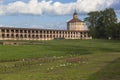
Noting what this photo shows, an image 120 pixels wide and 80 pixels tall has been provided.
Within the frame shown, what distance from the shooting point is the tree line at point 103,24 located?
157 m

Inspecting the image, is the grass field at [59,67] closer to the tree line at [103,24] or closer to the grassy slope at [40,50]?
the grassy slope at [40,50]

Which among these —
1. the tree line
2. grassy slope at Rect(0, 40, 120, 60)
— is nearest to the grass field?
grassy slope at Rect(0, 40, 120, 60)

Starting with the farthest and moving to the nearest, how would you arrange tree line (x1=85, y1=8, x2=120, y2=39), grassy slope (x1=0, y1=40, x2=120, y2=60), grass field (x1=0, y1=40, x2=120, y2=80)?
tree line (x1=85, y1=8, x2=120, y2=39) < grassy slope (x1=0, y1=40, x2=120, y2=60) < grass field (x1=0, y1=40, x2=120, y2=80)

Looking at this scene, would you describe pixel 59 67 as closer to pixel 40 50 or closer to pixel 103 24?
pixel 40 50

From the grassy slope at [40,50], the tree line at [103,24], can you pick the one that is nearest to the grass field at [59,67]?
the grassy slope at [40,50]

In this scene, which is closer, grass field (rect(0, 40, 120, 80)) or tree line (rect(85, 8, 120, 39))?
grass field (rect(0, 40, 120, 80))

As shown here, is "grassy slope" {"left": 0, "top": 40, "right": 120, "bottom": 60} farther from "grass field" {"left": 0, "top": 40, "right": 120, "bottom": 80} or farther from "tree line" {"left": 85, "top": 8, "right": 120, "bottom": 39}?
"tree line" {"left": 85, "top": 8, "right": 120, "bottom": 39}

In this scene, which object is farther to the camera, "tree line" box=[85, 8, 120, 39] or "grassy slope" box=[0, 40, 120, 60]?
"tree line" box=[85, 8, 120, 39]

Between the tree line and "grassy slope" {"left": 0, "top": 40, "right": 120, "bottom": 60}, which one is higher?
the tree line

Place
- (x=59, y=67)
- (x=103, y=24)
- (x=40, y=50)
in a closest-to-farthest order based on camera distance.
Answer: (x=59, y=67), (x=40, y=50), (x=103, y=24)

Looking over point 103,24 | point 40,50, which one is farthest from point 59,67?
point 103,24

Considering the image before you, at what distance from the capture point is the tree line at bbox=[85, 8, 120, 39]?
516 ft

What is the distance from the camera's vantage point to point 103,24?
173 meters

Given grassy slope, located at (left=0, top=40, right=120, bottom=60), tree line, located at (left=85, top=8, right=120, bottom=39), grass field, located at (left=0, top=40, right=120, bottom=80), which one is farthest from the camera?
tree line, located at (left=85, top=8, right=120, bottom=39)
